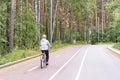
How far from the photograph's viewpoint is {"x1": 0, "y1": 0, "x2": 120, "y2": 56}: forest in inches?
1508

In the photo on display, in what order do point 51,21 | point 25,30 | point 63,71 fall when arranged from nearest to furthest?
point 63,71
point 25,30
point 51,21

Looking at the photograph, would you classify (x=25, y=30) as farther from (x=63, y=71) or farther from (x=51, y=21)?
(x=63, y=71)

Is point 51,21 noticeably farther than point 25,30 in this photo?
Yes

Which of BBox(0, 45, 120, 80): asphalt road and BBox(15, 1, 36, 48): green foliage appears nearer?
BBox(0, 45, 120, 80): asphalt road

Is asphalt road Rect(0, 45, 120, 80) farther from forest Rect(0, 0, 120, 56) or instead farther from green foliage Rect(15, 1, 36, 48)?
green foliage Rect(15, 1, 36, 48)

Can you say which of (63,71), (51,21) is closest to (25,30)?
(51,21)

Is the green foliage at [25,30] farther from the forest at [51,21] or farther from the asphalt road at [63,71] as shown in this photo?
the asphalt road at [63,71]

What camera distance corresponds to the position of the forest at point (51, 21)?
38.3 m

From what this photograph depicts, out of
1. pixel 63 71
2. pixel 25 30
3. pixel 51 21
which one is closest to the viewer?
A: pixel 63 71

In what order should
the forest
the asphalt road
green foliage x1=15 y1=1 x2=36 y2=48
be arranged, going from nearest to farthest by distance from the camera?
the asphalt road < the forest < green foliage x1=15 y1=1 x2=36 y2=48

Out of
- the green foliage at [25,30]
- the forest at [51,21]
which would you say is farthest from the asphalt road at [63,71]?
the green foliage at [25,30]

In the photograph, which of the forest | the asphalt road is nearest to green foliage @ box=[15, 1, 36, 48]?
the forest

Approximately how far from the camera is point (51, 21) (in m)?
48.3

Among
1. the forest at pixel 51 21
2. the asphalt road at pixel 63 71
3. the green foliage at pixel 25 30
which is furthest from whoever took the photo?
the green foliage at pixel 25 30
